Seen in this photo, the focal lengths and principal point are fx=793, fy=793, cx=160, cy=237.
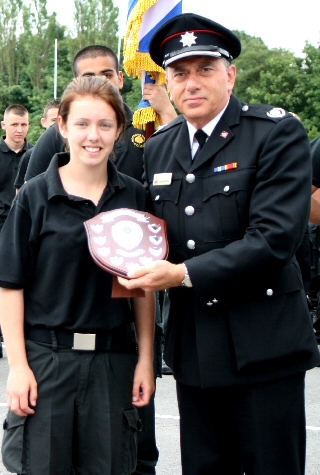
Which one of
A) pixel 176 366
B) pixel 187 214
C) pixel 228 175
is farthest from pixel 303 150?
pixel 176 366

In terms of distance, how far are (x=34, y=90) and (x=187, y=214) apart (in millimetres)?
42139

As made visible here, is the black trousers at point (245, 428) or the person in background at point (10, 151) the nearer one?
the black trousers at point (245, 428)

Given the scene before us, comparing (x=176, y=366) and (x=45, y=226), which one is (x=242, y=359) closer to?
(x=176, y=366)

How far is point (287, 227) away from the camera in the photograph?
92.1 inches

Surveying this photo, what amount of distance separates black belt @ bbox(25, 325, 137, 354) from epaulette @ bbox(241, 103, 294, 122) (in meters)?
0.82

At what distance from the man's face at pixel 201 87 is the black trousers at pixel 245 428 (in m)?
0.89

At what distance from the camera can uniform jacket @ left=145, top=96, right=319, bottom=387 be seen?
2355 mm

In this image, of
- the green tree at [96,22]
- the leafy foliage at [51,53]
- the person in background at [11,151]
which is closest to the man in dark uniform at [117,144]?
the person in background at [11,151]

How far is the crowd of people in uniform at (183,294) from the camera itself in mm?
2424

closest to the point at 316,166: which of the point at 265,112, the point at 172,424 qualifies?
the point at 265,112

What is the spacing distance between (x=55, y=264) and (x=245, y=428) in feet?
2.64

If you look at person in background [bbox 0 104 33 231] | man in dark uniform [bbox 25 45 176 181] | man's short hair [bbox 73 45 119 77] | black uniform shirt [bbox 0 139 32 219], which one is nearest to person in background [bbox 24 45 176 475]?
man in dark uniform [bbox 25 45 176 181]

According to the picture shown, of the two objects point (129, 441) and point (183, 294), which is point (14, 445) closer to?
point (129, 441)

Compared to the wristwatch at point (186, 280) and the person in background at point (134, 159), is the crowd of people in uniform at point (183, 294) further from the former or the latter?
the person in background at point (134, 159)
